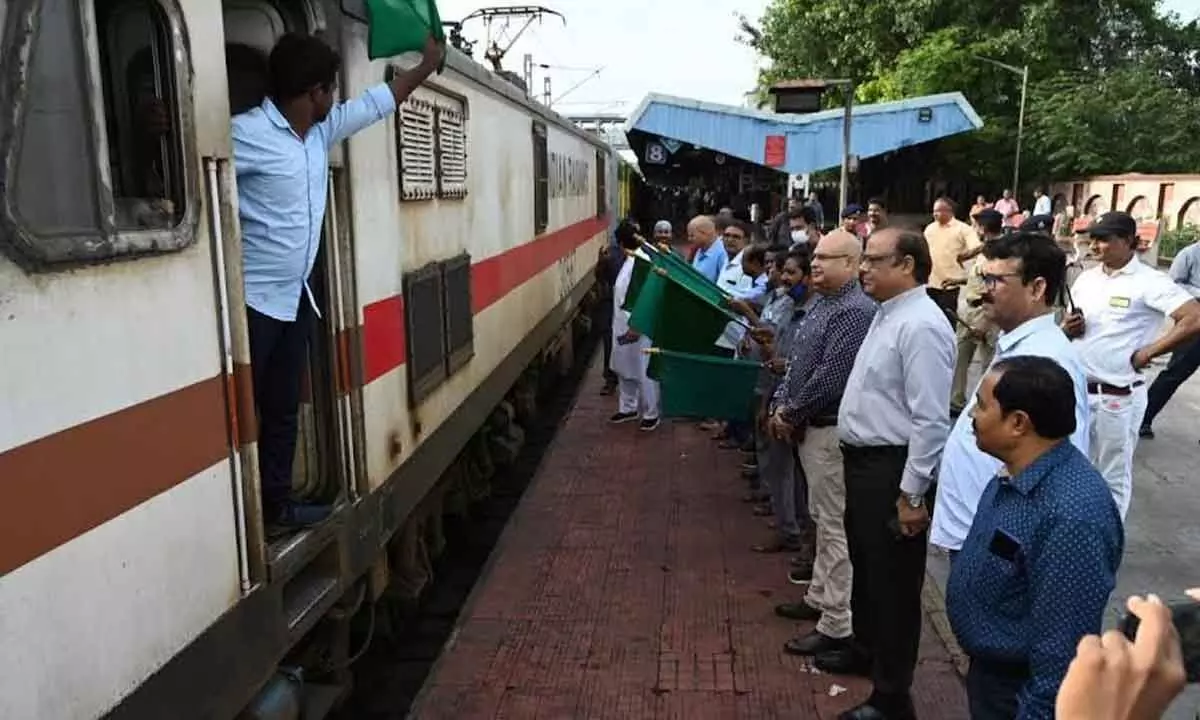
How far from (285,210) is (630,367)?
6060mm

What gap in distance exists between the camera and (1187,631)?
51.3 inches

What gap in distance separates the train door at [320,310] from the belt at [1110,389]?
3.51 m

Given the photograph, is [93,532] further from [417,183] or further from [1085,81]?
[1085,81]

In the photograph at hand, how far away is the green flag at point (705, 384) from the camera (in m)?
5.94

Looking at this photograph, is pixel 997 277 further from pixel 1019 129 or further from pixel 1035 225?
pixel 1019 129

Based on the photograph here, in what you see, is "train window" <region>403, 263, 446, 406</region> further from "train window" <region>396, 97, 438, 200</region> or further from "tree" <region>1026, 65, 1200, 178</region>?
"tree" <region>1026, 65, 1200, 178</region>

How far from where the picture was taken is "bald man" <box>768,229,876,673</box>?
413cm

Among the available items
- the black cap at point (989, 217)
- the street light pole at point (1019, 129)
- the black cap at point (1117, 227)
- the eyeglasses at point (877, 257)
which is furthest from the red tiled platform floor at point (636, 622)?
the street light pole at point (1019, 129)

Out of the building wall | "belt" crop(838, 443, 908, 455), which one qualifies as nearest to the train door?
"belt" crop(838, 443, 908, 455)

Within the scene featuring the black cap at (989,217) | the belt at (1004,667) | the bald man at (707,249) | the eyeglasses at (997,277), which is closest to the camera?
the belt at (1004,667)

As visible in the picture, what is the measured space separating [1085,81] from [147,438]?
3327cm

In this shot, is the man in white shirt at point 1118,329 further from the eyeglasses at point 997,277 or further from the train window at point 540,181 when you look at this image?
the train window at point 540,181

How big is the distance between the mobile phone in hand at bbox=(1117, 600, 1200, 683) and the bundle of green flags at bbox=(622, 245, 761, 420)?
4.57 metres

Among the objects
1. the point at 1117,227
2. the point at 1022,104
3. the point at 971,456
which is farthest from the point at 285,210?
the point at 1022,104
